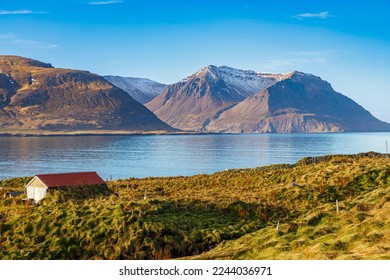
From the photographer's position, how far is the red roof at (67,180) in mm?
30000

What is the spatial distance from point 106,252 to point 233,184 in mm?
25309

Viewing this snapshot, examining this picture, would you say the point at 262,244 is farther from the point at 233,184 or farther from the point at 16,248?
the point at 233,184

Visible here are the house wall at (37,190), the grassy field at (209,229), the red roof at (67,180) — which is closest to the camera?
the grassy field at (209,229)

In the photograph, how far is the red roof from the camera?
30000 millimetres

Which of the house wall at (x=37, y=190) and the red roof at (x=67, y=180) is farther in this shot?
the red roof at (x=67, y=180)

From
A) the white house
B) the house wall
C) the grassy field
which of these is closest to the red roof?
the white house

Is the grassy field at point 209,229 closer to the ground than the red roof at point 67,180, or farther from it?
closer to the ground

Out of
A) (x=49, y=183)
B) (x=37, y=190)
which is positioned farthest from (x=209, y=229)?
(x=37, y=190)

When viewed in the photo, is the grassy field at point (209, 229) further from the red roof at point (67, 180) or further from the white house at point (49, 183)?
the red roof at point (67, 180)

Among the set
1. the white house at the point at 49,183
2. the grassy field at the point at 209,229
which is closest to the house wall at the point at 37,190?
the white house at the point at 49,183

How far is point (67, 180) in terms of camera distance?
3120 cm

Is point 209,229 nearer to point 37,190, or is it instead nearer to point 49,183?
point 49,183

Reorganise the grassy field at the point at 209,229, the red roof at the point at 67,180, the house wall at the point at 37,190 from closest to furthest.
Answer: the grassy field at the point at 209,229 → the house wall at the point at 37,190 → the red roof at the point at 67,180

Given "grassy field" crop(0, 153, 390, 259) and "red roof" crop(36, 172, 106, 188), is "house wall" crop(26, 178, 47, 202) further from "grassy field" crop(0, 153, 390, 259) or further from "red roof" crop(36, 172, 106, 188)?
"grassy field" crop(0, 153, 390, 259)
